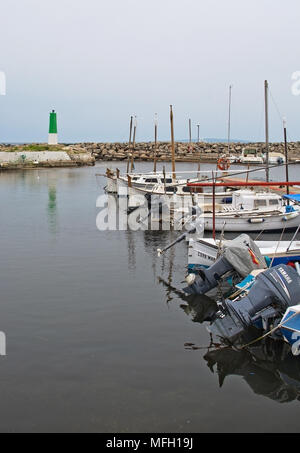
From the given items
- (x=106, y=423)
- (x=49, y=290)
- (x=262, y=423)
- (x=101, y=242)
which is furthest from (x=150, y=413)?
(x=101, y=242)

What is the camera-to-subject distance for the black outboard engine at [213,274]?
53.7ft

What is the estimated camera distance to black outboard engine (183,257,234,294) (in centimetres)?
1638

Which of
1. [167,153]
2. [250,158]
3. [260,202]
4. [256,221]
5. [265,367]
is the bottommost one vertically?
[265,367]

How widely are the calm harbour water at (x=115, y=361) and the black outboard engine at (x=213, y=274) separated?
35.5 inches

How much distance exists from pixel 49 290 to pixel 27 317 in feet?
9.06

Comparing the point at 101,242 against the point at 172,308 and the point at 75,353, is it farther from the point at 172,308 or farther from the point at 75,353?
the point at 75,353

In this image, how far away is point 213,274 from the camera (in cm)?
1648

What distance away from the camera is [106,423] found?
381 inches

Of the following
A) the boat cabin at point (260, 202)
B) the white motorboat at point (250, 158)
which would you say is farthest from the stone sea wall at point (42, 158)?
the boat cabin at point (260, 202)

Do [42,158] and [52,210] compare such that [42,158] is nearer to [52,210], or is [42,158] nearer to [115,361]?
[52,210]

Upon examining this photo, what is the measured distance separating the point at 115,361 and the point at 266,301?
14.3 feet

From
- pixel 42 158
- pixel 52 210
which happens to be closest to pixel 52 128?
pixel 42 158

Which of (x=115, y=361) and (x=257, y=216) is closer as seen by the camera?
(x=115, y=361)

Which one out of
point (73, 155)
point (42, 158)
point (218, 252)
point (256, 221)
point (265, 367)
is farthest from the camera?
point (73, 155)
